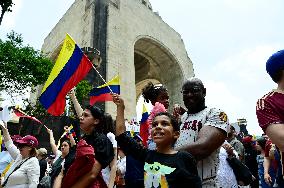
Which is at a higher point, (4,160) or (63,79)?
(63,79)

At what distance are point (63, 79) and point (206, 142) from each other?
291 centimetres

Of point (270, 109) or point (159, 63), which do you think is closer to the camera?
point (270, 109)

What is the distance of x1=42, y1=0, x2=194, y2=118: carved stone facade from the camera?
70.5 feet

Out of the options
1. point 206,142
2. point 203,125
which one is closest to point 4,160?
point 203,125

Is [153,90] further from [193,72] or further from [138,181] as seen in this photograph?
[193,72]

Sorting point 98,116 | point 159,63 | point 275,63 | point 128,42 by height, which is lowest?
point 275,63

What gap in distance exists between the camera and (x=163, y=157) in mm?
2418

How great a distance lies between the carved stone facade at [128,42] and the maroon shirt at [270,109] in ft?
57.6

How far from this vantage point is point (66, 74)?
187 inches

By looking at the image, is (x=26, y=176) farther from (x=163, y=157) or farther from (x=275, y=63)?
(x=275, y=63)

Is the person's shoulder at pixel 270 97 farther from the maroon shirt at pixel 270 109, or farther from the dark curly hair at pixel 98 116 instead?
the dark curly hair at pixel 98 116

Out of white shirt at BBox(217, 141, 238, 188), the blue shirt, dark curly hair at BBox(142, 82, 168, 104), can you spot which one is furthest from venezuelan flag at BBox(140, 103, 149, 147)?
the blue shirt

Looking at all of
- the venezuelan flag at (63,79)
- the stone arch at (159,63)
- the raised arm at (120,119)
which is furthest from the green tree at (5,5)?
the stone arch at (159,63)

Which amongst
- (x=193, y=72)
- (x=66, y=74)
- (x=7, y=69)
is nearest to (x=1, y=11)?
(x=7, y=69)
